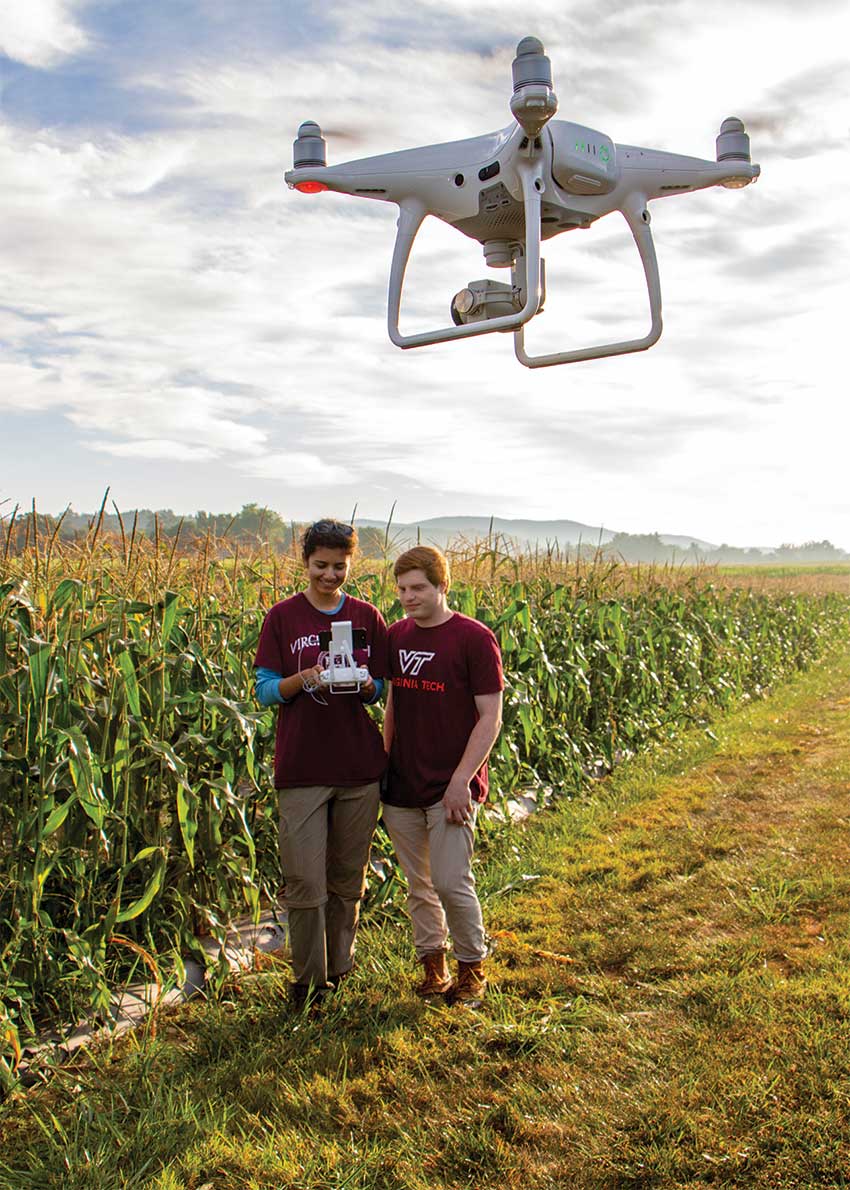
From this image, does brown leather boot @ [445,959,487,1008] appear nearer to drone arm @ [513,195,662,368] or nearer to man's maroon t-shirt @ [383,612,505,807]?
man's maroon t-shirt @ [383,612,505,807]

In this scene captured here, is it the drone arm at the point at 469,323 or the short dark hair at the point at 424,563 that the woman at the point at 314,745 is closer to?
the short dark hair at the point at 424,563

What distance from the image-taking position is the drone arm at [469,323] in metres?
2.66

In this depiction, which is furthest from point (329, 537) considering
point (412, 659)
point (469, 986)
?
point (469, 986)

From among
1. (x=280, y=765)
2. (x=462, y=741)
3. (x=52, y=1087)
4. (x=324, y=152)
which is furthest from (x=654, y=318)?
(x=52, y=1087)

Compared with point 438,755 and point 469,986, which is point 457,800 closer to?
point 438,755

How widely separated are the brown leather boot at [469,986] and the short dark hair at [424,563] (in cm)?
144

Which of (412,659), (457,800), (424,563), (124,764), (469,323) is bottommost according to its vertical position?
(457,800)

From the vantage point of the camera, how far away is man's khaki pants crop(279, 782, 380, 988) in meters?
3.59

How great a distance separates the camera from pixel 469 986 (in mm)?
3738

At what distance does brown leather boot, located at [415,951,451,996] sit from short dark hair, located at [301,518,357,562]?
1.57 meters

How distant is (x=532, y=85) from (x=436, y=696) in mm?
2085

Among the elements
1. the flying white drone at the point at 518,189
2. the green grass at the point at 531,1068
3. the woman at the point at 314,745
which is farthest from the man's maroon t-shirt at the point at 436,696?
the flying white drone at the point at 518,189

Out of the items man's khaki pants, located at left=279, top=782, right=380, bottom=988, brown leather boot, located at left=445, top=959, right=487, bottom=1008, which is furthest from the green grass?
man's khaki pants, located at left=279, top=782, right=380, bottom=988

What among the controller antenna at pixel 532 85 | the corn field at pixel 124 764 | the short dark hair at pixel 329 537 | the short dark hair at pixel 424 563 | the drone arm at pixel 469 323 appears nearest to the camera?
the controller antenna at pixel 532 85
